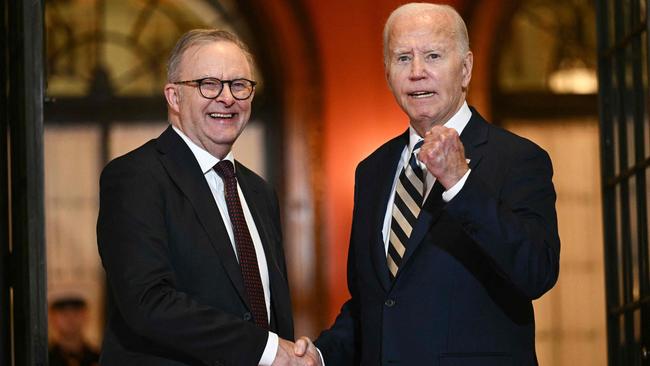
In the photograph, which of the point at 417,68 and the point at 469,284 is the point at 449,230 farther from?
the point at 417,68

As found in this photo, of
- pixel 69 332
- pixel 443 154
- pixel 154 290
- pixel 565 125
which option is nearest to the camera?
pixel 443 154

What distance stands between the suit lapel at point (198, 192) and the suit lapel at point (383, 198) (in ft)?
1.04

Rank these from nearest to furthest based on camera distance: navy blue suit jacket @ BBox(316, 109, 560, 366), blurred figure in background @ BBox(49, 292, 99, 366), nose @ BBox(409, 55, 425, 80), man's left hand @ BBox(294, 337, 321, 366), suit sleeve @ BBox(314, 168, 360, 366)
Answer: navy blue suit jacket @ BBox(316, 109, 560, 366), nose @ BBox(409, 55, 425, 80), man's left hand @ BBox(294, 337, 321, 366), suit sleeve @ BBox(314, 168, 360, 366), blurred figure in background @ BBox(49, 292, 99, 366)

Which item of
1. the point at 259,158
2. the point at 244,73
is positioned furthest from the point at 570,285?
the point at 244,73

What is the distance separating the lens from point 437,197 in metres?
2.63

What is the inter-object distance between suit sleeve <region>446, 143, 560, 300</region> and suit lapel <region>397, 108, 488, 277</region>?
14 centimetres

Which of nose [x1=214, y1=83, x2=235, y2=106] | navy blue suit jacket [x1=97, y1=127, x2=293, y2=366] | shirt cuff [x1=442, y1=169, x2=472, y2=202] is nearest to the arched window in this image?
nose [x1=214, y1=83, x2=235, y2=106]

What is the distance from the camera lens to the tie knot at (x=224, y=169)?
2848mm

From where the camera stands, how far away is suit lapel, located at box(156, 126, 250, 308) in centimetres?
267

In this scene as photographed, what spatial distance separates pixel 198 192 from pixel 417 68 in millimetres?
585

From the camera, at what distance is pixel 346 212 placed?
6.98 meters

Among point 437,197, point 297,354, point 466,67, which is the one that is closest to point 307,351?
point 297,354

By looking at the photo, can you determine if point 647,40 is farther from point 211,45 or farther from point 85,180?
point 85,180

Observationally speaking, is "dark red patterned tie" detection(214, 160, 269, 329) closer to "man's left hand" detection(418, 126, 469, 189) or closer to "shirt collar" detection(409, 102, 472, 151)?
"shirt collar" detection(409, 102, 472, 151)
